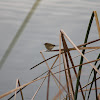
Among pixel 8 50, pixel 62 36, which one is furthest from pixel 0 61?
pixel 62 36

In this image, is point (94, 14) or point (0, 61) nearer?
point (0, 61)

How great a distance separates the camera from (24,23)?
0.62 feet

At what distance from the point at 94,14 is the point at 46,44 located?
0.15 m

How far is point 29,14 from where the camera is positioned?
19 cm

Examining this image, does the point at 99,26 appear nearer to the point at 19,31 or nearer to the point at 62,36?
the point at 62,36

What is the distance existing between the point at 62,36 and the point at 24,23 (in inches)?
12.8

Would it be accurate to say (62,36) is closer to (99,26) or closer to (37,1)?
(99,26)

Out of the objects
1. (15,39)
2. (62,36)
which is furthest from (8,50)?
(62,36)

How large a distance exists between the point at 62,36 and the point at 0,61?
29 cm

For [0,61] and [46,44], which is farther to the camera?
[46,44]

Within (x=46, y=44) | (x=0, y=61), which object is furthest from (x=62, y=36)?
(x=0, y=61)

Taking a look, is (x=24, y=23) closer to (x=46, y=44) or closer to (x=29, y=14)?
(x=29, y=14)

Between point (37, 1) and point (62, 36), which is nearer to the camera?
point (37, 1)

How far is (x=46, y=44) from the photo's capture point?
1.76 feet
